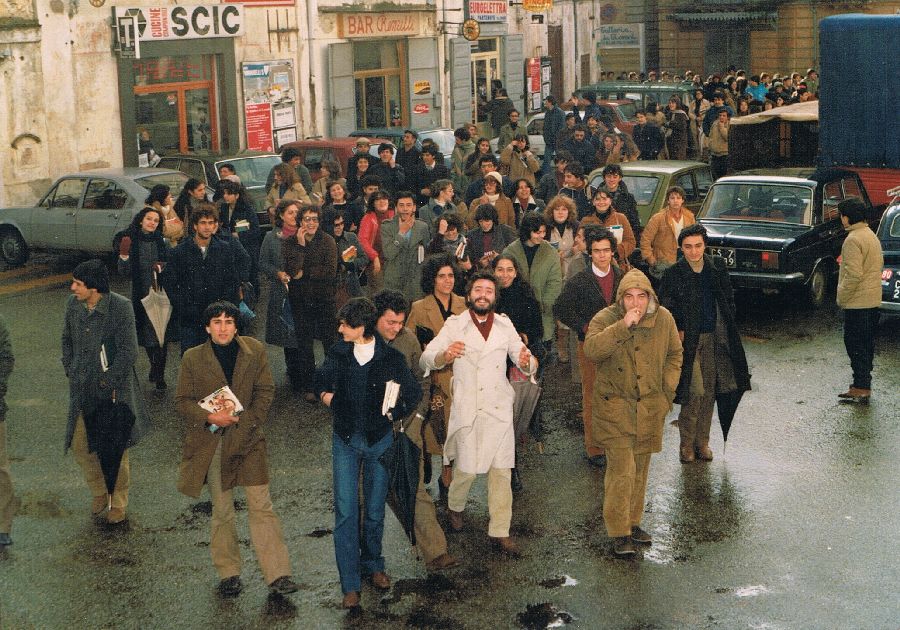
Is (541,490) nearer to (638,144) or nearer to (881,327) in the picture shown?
(881,327)

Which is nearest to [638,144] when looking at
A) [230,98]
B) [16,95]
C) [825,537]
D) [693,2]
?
[230,98]

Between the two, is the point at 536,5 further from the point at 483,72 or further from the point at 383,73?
the point at 383,73

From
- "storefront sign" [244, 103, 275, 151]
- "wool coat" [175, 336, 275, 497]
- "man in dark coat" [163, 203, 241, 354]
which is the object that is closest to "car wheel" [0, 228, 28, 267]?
"storefront sign" [244, 103, 275, 151]

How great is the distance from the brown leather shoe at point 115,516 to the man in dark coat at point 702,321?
3.88 metres

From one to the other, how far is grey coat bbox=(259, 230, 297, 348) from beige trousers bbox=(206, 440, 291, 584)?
4.40m

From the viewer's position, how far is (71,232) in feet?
62.5

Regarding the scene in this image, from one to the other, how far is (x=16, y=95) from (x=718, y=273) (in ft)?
51.8

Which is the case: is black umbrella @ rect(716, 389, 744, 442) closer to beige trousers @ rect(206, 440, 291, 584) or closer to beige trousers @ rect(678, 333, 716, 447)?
beige trousers @ rect(678, 333, 716, 447)

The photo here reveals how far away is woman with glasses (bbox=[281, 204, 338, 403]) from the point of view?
12.1 m

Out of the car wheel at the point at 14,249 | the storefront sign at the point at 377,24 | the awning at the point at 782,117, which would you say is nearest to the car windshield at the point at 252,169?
the car wheel at the point at 14,249

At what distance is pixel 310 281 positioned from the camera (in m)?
12.2

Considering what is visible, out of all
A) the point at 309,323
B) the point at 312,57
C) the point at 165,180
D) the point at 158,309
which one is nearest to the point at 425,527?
the point at 309,323

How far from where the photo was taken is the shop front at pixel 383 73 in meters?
30.5

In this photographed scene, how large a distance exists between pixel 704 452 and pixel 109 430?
4.23 m
